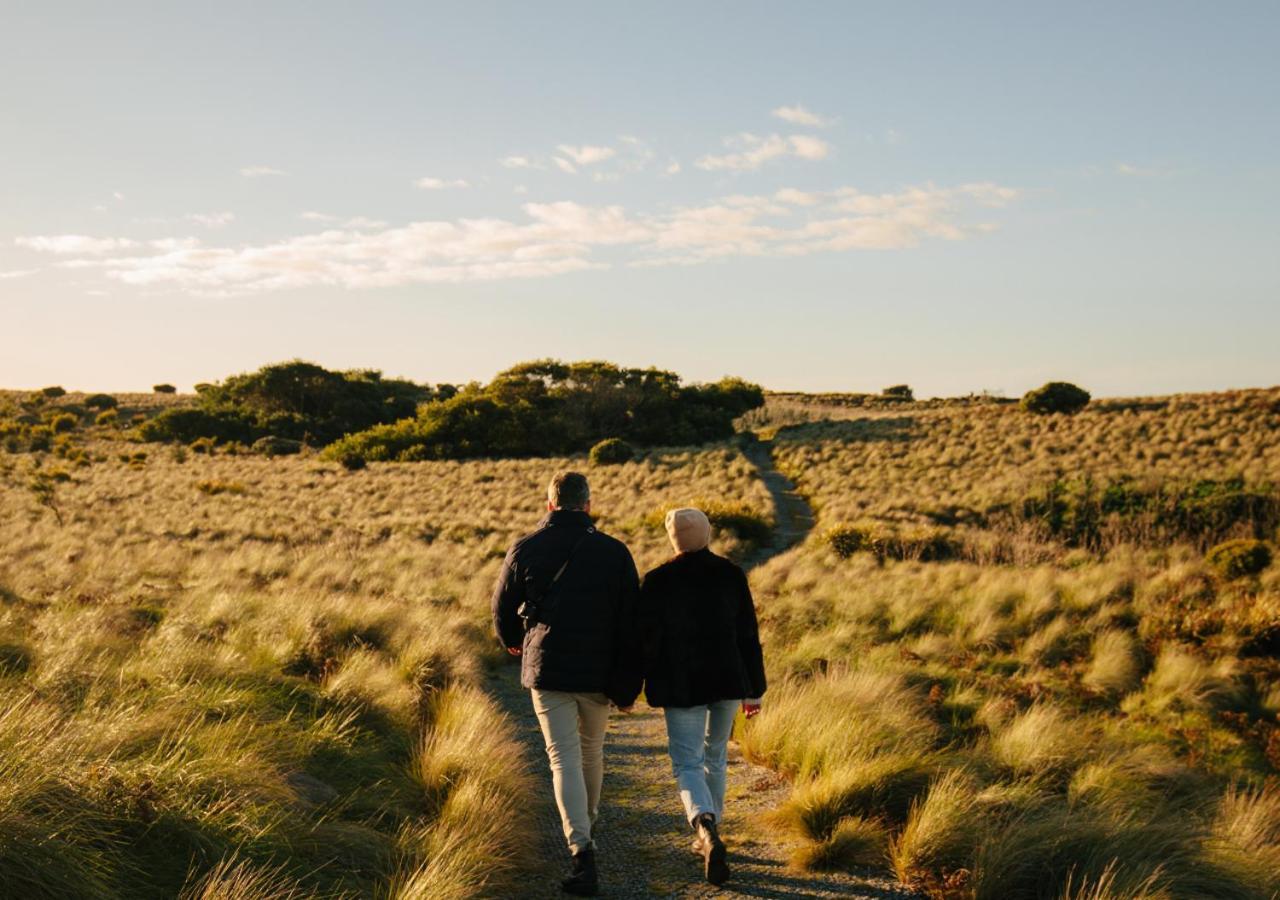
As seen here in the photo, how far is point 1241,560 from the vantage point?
14727 millimetres

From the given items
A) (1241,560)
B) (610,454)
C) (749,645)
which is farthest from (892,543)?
(610,454)

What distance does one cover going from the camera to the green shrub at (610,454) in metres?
41.0

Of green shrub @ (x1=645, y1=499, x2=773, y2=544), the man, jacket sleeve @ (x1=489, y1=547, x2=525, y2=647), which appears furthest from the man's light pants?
green shrub @ (x1=645, y1=499, x2=773, y2=544)

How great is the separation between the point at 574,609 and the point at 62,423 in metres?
56.3

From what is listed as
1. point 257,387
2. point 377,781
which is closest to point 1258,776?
point 377,781

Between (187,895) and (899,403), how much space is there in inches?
2905

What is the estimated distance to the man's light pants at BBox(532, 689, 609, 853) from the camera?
14.2 feet

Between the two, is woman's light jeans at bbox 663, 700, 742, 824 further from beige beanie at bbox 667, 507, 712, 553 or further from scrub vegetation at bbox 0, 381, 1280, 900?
beige beanie at bbox 667, 507, 712, 553

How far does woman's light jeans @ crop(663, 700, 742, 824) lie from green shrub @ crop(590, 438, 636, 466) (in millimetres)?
36022

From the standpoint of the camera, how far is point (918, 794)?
5.08 metres

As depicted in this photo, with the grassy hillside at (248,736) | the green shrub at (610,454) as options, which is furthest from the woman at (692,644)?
the green shrub at (610,454)

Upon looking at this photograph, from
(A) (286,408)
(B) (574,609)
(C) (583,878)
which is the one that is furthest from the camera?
(A) (286,408)

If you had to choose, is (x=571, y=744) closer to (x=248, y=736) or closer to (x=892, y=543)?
(x=248, y=736)

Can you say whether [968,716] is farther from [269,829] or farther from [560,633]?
[269,829]
